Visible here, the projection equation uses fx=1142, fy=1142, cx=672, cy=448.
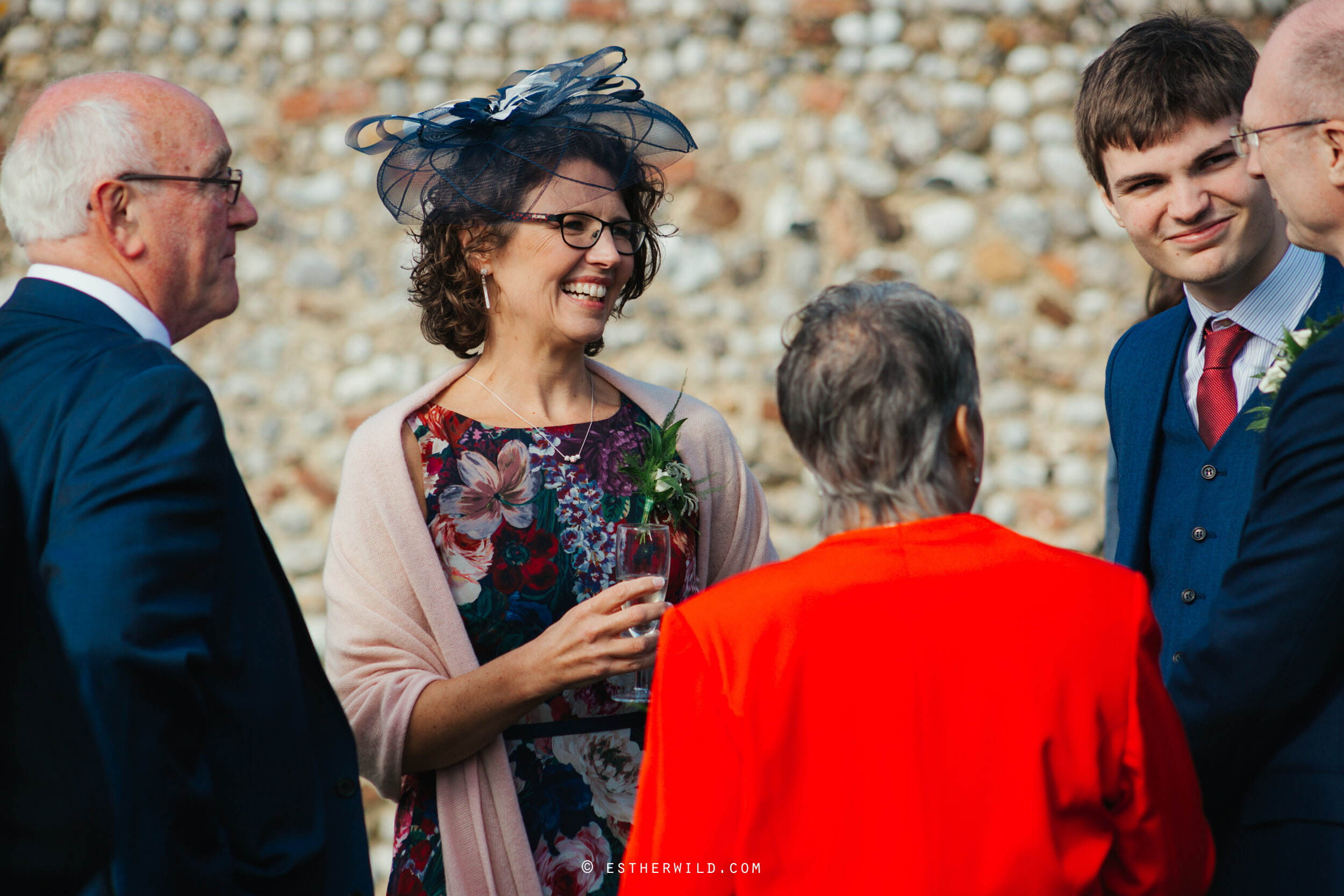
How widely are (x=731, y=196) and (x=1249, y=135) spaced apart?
3.01 meters

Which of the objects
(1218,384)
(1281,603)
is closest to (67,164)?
(1281,603)

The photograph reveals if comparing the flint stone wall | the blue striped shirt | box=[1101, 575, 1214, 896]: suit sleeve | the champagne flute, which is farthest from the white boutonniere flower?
the flint stone wall

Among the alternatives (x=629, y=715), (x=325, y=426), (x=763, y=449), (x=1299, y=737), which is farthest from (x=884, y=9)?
(x=1299, y=737)

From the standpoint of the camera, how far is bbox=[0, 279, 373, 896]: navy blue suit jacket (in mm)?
1491

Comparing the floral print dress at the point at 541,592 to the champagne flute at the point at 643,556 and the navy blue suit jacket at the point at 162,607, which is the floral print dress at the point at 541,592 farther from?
the navy blue suit jacket at the point at 162,607

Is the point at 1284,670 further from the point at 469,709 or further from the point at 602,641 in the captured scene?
the point at 469,709

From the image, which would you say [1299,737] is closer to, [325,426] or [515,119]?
[515,119]

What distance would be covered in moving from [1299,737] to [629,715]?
1196 mm

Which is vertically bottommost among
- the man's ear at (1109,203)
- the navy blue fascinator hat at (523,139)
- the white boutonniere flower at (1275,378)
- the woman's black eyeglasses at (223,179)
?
the white boutonniere flower at (1275,378)

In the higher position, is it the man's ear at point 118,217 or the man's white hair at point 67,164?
the man's white hair at point 67,164

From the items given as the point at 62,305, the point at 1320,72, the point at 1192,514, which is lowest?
the point at 1192,514

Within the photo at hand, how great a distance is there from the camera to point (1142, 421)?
2.43 meters

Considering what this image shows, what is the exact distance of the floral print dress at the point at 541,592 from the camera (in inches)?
87.2

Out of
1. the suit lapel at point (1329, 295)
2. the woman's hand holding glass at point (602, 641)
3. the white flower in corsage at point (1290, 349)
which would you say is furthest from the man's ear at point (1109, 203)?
the woman's hand holding glass at point (602, 641)
